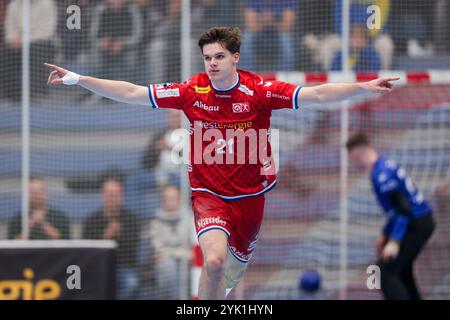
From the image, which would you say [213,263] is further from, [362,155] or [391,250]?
[362,155]

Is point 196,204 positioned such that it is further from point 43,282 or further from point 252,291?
point 252,291

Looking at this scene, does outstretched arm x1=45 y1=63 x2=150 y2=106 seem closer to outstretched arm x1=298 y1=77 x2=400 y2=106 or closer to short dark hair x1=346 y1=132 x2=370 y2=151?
outstretched arm x1=298 y1=77 x2=400 y2=106

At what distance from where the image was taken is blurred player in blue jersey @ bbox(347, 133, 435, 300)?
39.4 feet

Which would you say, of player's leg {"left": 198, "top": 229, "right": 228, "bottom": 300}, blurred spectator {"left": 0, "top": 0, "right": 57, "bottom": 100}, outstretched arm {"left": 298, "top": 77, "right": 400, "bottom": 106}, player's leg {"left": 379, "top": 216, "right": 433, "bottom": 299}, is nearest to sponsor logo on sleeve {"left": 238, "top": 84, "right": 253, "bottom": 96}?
outstretched arm {"left": 298, "top": 77, "right": 400, "bottom": 106}

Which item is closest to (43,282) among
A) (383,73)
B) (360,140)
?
(360,140)

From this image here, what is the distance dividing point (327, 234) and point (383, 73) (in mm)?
2083

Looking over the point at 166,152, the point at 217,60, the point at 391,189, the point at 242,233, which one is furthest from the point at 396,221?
the point at 217,60

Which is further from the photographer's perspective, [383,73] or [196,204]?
[383,73]

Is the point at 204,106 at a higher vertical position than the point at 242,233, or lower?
higher

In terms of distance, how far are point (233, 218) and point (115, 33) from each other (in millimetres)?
4559

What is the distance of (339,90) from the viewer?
9.63m
